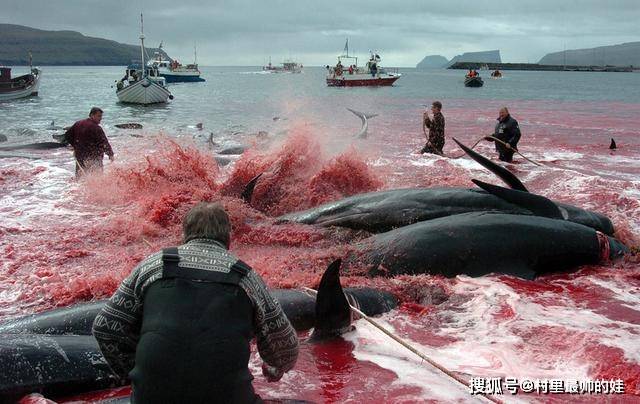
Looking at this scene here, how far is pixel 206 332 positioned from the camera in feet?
9.17

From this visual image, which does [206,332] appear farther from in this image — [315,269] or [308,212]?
[308,212]

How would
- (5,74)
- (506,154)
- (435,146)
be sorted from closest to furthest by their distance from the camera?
(506,154) < (435,146) < (5,74)

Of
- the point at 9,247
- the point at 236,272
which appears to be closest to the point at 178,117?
the point at 9,247

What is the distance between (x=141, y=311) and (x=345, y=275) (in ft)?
14.5

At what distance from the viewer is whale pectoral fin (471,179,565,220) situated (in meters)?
7.94

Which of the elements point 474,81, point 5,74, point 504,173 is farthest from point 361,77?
point 504,173

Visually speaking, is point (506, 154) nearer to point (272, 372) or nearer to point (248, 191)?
point (248, 191)

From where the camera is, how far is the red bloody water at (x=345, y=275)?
200 inches

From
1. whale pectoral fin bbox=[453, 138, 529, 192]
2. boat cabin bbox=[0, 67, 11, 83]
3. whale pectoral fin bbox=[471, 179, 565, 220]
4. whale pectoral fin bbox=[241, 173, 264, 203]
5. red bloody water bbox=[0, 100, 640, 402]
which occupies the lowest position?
red bloody water bbox=[0, 100, 640, 402]

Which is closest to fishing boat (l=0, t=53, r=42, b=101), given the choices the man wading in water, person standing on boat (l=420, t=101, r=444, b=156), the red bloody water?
the red bloody water

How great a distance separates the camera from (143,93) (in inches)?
1801

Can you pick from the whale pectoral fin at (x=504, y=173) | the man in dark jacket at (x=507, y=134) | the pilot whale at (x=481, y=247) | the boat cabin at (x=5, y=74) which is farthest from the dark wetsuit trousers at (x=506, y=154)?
the boat cabin at (x=5, y=74)

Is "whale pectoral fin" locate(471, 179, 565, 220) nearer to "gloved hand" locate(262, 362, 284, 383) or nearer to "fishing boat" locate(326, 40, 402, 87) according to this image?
"gloved hand" locate(262, 362, 284, 383)

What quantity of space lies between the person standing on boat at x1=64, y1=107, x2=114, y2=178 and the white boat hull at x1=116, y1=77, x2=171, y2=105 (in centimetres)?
3361
